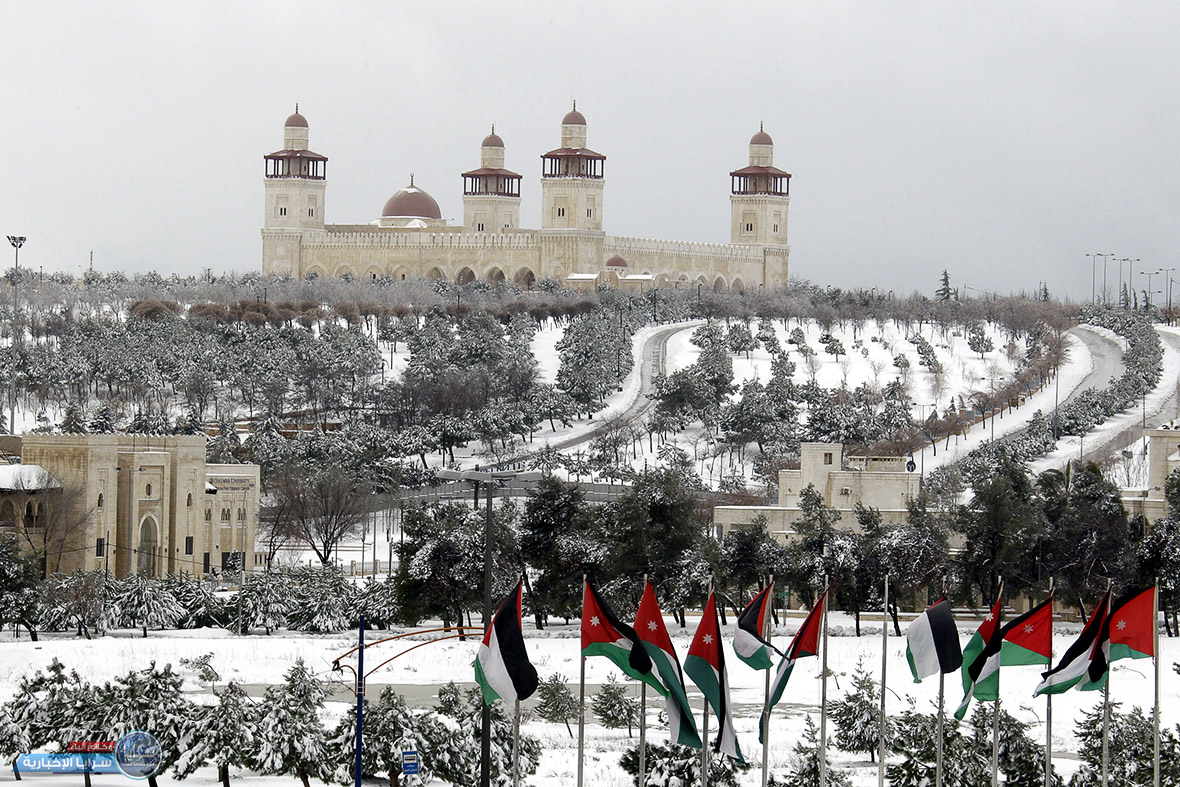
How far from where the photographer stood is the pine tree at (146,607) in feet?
103

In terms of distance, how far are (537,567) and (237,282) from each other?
59520mm

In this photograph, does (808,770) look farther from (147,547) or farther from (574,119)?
(574,119)

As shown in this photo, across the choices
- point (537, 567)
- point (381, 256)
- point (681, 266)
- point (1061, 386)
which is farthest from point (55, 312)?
point (537, 567)

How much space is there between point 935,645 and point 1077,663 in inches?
54.6

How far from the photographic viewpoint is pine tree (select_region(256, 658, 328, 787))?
59.3 feet

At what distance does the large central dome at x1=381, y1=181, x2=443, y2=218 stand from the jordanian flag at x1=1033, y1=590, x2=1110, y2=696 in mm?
80981

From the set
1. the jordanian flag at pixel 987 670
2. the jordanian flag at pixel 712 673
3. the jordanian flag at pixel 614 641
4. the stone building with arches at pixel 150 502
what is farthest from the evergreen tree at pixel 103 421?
the jordanian flag at pixel 987 670

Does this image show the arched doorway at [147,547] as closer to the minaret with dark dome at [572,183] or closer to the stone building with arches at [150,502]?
the stone building with arches at [150,502]

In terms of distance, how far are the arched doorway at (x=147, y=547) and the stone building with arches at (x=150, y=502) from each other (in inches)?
0.8

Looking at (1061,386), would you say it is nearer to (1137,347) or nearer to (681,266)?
(1137,347)

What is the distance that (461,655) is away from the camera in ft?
96.6

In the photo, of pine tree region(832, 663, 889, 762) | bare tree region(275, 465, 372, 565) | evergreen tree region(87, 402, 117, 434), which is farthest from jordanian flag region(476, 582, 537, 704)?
evergreen tree region(87, 402, 117, 434)

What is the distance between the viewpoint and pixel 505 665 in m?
16.6

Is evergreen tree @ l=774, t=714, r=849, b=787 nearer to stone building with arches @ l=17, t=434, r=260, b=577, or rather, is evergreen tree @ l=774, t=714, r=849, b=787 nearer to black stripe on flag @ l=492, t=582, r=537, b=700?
black stripe on flag @ l=492, t=582, r=537, b=700
